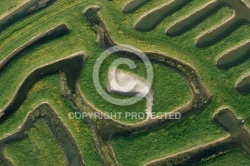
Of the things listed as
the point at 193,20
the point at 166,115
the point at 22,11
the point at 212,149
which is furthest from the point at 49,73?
the point at 212,149

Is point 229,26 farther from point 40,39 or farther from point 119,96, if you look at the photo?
point 40,39

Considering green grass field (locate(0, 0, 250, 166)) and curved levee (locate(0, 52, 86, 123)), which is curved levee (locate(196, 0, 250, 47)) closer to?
green grass field (locate(0, 0, 250, 166))

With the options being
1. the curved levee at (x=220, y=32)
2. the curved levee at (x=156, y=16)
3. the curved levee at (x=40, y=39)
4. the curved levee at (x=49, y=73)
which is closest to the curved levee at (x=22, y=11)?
the curved levee at (x=40, y=39)

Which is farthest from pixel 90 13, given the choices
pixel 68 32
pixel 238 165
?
pixel 238 165

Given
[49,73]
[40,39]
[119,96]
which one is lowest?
[119,96]

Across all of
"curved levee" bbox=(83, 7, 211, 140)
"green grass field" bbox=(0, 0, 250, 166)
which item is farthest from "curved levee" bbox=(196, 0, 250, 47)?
"curved levee" bbox=(83, 7, 211, 140)
